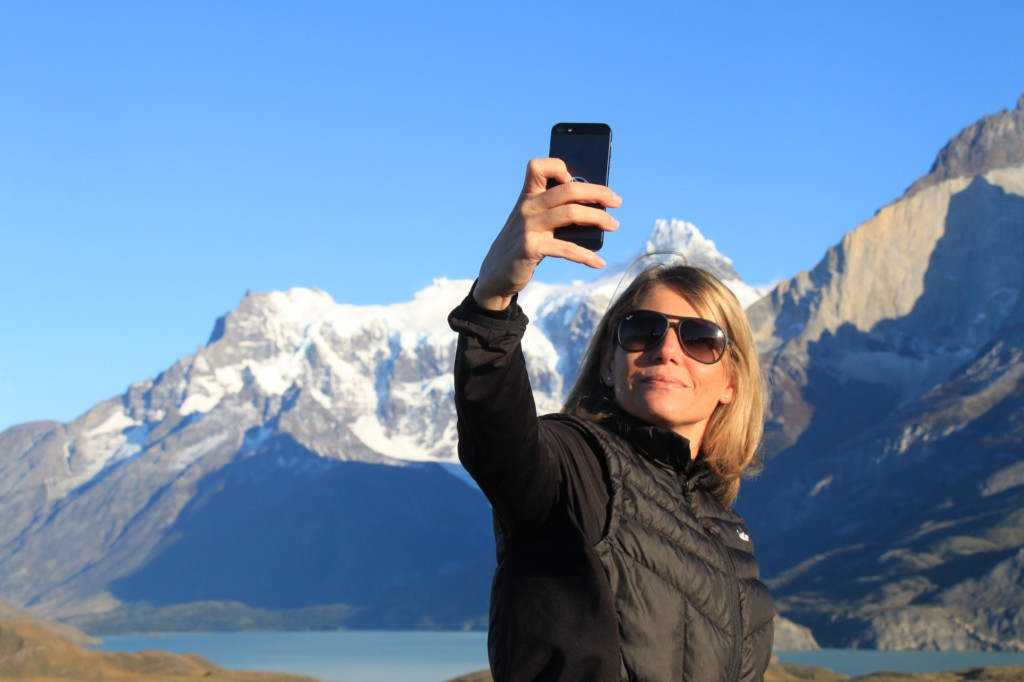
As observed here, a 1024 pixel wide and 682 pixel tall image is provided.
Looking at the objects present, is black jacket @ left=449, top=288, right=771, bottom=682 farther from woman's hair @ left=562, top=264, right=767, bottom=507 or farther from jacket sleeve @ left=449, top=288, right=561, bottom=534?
woman's hair @ left=562, top=264, right=767, bottom=507

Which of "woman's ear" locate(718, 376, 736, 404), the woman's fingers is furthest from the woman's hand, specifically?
"woman's ear" locate(718, 376, 736, 404)

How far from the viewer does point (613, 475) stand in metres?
4.41

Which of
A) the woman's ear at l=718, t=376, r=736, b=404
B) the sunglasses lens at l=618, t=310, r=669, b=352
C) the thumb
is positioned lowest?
the woman's ear at l=718, t=376, r=736, b=404

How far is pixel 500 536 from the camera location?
449 cm

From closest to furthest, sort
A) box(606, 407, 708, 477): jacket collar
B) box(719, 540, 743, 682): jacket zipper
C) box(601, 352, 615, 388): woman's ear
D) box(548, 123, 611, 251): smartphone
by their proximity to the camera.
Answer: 1. box(548, 123, 611, 251): smartphone
2. box(719, 540, 743, 682): jacket zipper
3. box(606, 407, 708, 477): jacket collar
4. box(601, 352, 615, 388): woman's ear

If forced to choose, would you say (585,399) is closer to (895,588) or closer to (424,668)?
(424,668)

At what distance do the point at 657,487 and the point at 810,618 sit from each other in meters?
203

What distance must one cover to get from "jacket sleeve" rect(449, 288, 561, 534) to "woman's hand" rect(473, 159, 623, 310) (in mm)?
74

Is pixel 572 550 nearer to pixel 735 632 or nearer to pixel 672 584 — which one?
pixel 672 584

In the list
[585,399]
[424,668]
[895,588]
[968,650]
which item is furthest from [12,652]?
[895,588]

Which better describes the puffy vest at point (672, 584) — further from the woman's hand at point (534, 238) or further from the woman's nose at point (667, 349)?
the woman's hand at point (534, 238)

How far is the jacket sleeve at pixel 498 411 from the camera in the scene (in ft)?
12.6

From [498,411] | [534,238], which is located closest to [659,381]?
Answer: [498,411]

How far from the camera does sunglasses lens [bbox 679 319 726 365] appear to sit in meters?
5.02
